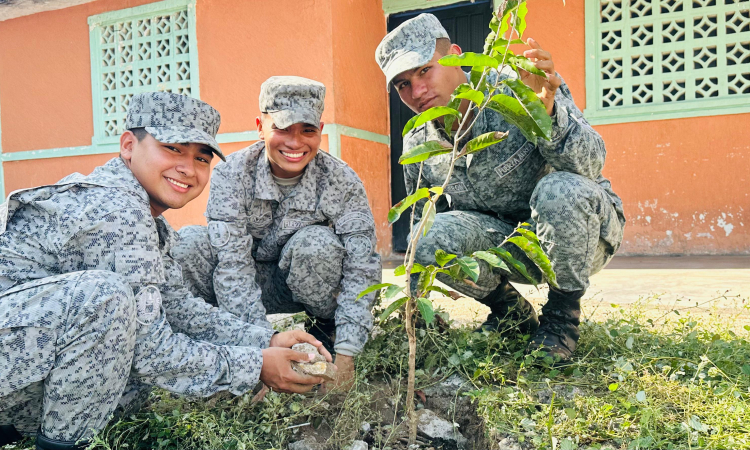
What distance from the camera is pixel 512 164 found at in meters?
2.42

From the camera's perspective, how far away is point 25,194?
1.54m

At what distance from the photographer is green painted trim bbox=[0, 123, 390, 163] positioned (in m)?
5.52

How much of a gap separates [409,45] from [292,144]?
1.99 feet

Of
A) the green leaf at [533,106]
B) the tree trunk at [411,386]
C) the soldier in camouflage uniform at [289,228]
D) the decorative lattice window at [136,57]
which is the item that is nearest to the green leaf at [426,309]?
the tree trunk at [411,386]

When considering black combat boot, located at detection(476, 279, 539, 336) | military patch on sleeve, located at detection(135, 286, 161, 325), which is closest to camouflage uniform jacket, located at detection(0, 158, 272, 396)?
military patch on sleeve, located at detection(135, 286, 161, 325)

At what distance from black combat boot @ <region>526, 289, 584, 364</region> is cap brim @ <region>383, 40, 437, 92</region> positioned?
1018mm

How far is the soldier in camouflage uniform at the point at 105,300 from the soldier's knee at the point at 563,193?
3.25 feet

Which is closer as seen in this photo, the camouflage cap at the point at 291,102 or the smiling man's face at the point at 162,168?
the smiling man's face at the point at 162,168

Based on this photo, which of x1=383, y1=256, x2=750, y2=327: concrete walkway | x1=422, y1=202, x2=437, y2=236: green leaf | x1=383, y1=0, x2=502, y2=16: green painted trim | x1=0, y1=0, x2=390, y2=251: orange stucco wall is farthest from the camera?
x1=383, y1=0, x2=502, y2=16: green painted trim

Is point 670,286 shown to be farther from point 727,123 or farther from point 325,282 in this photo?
point 325,282

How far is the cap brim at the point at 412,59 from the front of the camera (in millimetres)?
2281

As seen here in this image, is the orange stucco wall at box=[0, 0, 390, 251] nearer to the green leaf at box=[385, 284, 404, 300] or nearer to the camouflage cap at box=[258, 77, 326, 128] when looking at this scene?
the camouflage cap at box=[258, 77, 326, 128]

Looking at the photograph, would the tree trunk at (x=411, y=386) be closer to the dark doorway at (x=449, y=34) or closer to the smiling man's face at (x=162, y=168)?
the smiling man's face at (x=162, y=168)

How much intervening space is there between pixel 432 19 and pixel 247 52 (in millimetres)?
3966
